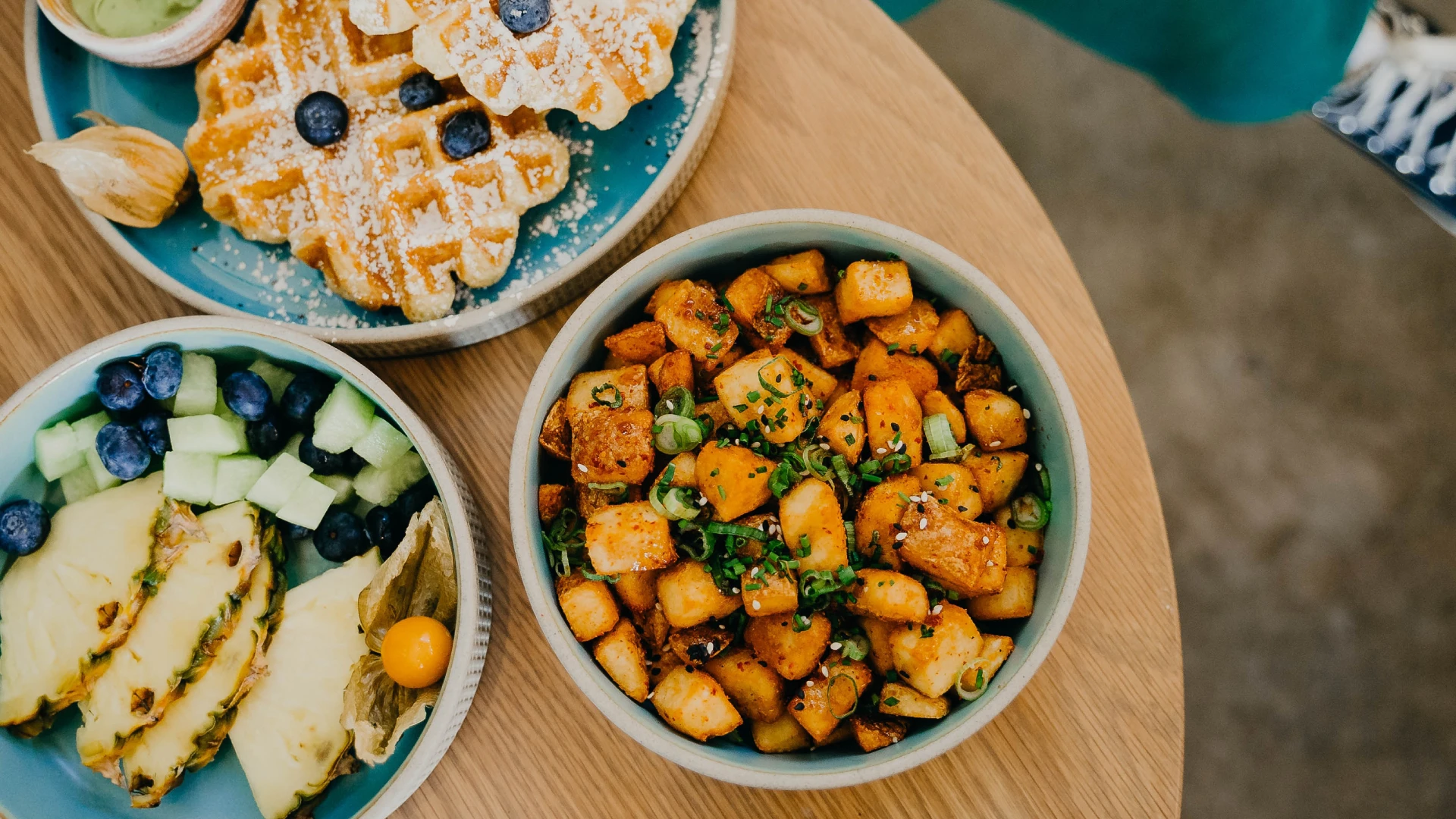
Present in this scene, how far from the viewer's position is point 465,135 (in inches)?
56.1

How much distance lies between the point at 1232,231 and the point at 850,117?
1795 mm

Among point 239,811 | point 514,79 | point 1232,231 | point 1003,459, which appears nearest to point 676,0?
point 514,79

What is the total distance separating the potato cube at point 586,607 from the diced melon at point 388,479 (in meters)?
0.32

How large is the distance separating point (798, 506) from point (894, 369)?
24 cm

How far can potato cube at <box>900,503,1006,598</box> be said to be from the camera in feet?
3.63

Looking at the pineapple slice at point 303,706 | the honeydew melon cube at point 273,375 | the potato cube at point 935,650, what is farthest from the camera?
the honeydew melon cube at point 273,375

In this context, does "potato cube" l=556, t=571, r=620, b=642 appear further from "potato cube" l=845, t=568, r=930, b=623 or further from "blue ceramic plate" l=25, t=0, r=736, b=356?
"blue ceramic plate" l=25, t=0, r=736, b=356

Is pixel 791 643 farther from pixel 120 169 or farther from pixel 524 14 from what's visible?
pixel 120 169

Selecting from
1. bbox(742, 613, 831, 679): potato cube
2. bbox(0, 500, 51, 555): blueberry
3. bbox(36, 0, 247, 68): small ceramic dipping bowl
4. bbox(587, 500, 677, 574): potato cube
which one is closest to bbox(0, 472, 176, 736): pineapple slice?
bbox(0, 500, 51, 555): blueberry

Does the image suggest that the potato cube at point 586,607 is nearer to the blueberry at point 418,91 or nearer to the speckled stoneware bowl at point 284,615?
the speckled stoneware bowl at point 284,615

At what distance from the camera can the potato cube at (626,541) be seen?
1.12 meters

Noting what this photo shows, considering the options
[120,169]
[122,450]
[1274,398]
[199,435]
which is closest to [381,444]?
[199,435]

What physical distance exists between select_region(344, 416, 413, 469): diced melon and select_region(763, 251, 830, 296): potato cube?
1.86ft

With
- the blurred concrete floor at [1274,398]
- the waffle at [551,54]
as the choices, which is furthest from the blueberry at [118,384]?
the blurred concrete floor at [1274,398]
